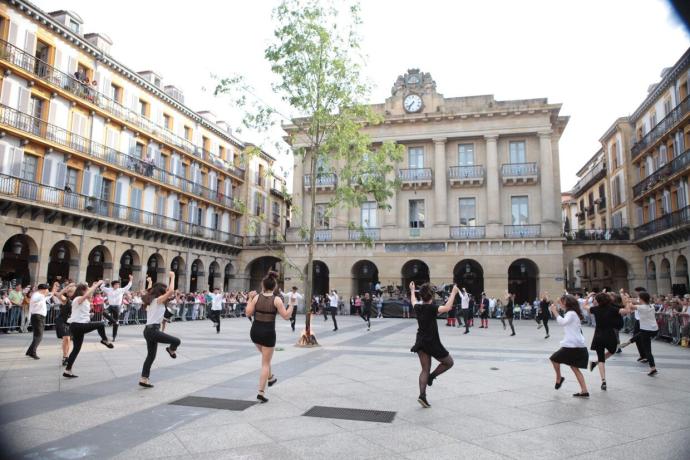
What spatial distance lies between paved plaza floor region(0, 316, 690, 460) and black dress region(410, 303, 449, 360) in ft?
2.50

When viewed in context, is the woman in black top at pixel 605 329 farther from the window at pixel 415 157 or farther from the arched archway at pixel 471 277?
the window at pixel 415 157

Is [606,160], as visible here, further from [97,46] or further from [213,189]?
[97,46]

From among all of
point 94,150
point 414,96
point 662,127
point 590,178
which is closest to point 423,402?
point 94,150

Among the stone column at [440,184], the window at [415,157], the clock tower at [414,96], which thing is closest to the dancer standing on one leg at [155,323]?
the stone column at [440,184]

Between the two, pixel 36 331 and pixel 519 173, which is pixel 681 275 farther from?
pixel 36 331

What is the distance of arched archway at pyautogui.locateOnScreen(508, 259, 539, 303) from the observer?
35.8m

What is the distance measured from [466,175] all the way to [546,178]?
223 inches

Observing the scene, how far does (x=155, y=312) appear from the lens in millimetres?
8078

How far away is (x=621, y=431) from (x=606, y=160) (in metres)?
41.4

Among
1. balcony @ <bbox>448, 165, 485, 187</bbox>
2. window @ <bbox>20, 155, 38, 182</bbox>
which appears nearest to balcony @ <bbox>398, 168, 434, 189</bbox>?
balcony @ <bbox>448, 165, 485, 187</bbox>

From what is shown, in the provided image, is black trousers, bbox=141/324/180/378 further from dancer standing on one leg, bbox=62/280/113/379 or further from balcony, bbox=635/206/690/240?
balcony, bbox=635/206/690/240

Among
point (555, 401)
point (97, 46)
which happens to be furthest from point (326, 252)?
point (555, 401)

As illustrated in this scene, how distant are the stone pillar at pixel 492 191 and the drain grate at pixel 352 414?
1165 inches

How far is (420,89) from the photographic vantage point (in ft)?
123
